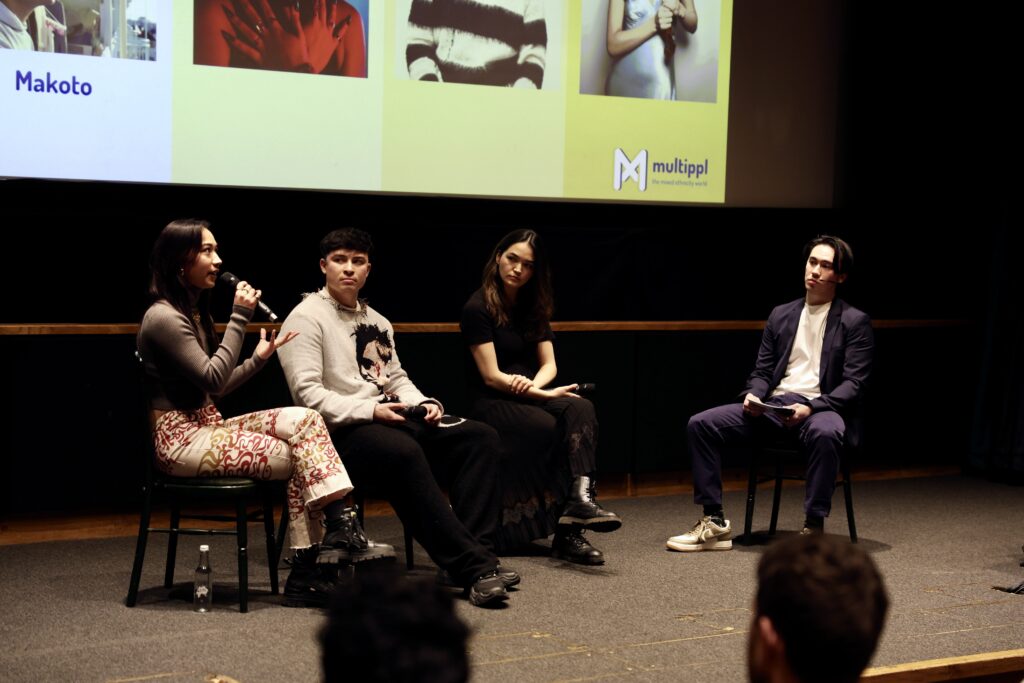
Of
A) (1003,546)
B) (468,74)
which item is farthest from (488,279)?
(1003,546)

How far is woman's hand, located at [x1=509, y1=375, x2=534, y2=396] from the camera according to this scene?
420 centimetres

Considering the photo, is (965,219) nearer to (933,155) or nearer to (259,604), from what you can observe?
(933,155)

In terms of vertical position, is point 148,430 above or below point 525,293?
below

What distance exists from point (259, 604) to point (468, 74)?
207 centimetres

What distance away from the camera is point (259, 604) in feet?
11.7

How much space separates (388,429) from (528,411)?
25.5 inches

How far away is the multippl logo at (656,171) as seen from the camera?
15.9 ft

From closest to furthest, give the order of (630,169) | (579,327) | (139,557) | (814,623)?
(814,623)
(139,557)
(630,169)
(579,327)

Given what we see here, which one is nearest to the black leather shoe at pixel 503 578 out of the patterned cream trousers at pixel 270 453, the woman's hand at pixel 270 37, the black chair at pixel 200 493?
the patterned cream trousers at pixel 270 453

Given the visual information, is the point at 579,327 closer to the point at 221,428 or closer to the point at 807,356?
the point at 807,356

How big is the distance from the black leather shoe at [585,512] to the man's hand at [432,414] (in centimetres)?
56

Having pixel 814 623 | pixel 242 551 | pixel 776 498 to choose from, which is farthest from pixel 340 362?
pixel 814 623

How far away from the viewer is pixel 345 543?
11.4 feet

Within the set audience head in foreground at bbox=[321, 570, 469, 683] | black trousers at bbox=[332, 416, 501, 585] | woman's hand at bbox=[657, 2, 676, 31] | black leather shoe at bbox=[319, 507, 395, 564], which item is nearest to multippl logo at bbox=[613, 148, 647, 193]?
woman's hand at bbox=[657, 2, 676, 31]
